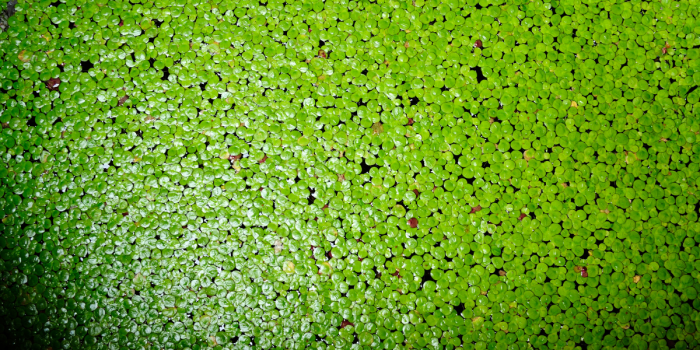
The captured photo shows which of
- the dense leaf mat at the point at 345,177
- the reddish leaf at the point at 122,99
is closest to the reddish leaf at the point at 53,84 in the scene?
the dense leaf mat at the point at 345,177

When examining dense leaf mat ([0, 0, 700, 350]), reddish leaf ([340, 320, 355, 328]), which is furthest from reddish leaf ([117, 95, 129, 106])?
reddish leaf ([340, 320, 355, 328])

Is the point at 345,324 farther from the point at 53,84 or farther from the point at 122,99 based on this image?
the point at 53,84

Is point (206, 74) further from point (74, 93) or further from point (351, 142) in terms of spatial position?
point (351, 142)

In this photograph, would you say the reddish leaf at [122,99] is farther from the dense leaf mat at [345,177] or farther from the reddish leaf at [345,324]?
the reddish leaf at [345,324]

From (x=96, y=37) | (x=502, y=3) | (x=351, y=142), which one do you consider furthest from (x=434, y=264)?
(x=96, y=37)

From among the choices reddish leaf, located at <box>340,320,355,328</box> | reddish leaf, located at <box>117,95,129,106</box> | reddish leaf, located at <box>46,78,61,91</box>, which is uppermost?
reddish leaf, located at <box>117,95,129,106</box>

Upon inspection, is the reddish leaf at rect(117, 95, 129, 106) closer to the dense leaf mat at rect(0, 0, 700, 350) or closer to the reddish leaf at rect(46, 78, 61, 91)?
the dense leaf mat at rect(0, 0, 700, 350)

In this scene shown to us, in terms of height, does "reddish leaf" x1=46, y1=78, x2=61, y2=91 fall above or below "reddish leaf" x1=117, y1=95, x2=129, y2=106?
below
